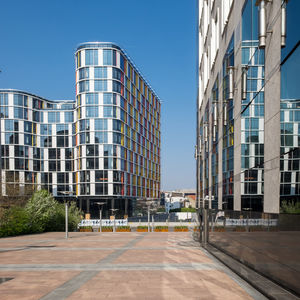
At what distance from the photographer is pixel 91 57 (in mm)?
66250

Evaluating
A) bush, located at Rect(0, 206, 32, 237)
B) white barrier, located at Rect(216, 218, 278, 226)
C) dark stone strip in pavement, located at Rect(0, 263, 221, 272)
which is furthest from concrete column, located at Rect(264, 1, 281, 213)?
bush, located at Rect(0, 206, 32, 237)

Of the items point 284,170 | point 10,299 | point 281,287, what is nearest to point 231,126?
point 284,170

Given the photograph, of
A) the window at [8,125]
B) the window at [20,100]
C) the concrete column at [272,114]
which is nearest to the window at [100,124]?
the window at [20,100]

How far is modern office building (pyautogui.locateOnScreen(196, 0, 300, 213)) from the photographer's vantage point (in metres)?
7.48

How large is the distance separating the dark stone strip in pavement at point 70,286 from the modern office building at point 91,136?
55232mm

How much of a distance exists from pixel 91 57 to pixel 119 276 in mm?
61678

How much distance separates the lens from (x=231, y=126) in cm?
1410

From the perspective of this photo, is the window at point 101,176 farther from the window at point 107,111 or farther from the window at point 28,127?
the window at point 28,127

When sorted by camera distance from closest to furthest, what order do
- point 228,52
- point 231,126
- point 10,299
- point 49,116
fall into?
point 10,299 → point 231,126 → point 228,52 → point 49,116

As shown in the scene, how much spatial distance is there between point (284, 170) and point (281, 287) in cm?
272

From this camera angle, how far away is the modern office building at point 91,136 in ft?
218

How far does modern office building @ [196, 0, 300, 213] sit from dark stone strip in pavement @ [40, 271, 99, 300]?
5.32 m

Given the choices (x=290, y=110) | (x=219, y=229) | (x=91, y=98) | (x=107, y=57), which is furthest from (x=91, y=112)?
(x=290, y=110)

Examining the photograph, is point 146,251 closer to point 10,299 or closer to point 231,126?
point 231,126
